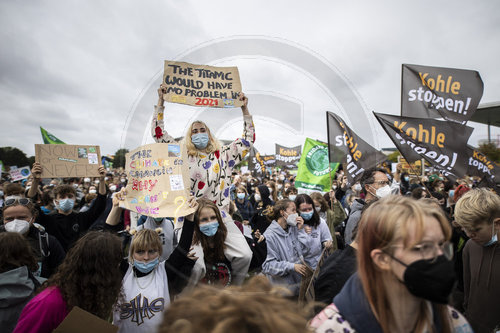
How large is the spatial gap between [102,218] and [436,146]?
5306mm

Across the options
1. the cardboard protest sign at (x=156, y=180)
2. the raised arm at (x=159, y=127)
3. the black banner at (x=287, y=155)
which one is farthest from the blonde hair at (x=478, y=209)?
the black banner at (x=287, y=155)

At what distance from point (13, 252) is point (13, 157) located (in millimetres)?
47810

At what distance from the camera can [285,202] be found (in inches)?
154

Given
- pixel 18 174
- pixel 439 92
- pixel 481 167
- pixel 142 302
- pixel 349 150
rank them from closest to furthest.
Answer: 1. pixel 142 302
2. pixel 481 167
3. pixel 439 92
4. pixel 349 150
5. pixel 18 174

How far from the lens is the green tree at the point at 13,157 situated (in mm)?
36094

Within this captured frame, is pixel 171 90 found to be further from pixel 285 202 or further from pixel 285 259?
pixel 285 259

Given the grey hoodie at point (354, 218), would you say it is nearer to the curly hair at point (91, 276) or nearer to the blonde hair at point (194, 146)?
the blonde hair at point (194, 146)

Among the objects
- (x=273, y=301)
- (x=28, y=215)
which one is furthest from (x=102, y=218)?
(x=273, y=301)

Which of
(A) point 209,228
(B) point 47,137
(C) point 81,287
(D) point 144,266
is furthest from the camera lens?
(B) point 47,137

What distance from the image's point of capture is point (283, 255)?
3.59 metres

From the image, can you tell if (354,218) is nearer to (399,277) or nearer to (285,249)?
(285,249)

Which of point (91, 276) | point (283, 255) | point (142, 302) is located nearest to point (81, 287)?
point (91, 276)

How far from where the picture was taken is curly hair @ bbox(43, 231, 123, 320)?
5.54 ft

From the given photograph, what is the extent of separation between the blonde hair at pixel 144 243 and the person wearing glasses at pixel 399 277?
158 centimetres
